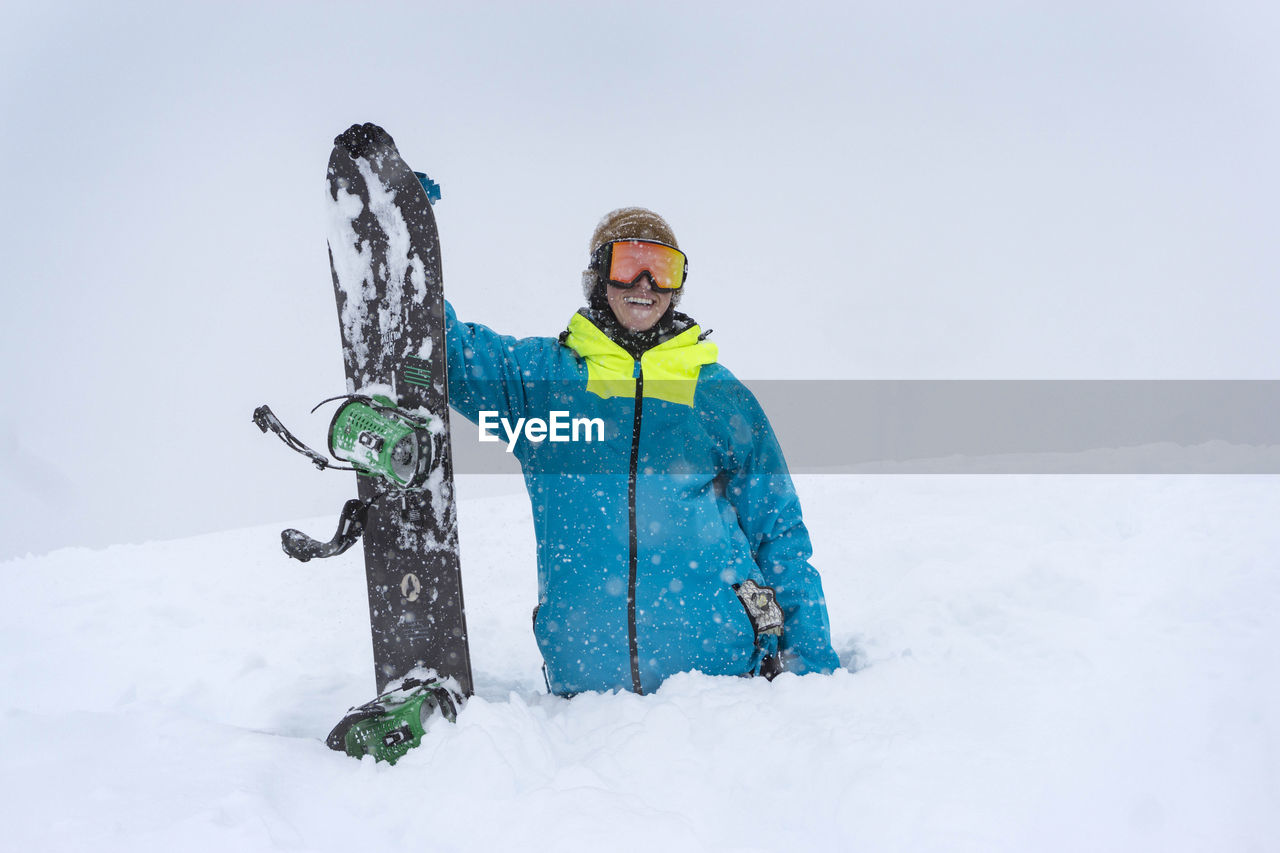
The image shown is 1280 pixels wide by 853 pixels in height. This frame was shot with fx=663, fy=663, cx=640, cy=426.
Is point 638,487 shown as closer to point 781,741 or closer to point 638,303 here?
point 638,303

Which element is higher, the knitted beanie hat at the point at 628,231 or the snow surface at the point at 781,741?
the knitted beanie hat at the point at 628,231

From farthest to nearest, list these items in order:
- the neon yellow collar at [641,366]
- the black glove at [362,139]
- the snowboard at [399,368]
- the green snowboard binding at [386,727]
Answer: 1. the neon yellow collar at [641,366]
2. the black glove at [362,139]
3. the snowboard at [399,368]
4. the green snowboard binding at [386,727]

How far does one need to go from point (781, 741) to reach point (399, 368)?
5.38ft

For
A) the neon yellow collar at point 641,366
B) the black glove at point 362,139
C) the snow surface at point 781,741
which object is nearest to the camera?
the snow surface at point 781,741

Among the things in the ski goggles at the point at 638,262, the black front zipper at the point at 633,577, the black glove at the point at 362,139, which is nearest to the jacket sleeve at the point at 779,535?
the black front zipper at the point at 633,577

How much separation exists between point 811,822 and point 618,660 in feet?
3.01

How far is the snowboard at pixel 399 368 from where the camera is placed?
2.18m

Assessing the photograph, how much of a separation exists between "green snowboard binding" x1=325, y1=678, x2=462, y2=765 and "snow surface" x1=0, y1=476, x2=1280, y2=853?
0.17 feet

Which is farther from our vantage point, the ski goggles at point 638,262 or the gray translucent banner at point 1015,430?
the gray translucent banner at point 1015,430

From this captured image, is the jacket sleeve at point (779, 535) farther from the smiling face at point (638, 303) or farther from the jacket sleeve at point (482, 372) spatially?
the jacket sleeve at point (482, 372)

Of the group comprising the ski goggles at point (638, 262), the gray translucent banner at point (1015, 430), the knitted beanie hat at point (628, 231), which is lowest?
the gray translucent banner at point (1015, 430)

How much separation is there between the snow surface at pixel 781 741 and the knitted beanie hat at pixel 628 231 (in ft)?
5.02

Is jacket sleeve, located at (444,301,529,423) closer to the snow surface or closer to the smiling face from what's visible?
the smiling face

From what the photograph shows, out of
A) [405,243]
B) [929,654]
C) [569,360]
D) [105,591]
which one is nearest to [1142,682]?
[929,654]
